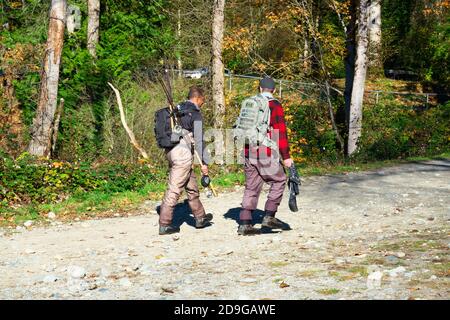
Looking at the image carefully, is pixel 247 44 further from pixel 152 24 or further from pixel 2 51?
pixel 2 51

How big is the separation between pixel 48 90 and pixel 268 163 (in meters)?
7.29

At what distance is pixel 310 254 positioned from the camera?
8617 millimetres

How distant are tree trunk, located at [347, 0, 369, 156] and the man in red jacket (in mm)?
10746

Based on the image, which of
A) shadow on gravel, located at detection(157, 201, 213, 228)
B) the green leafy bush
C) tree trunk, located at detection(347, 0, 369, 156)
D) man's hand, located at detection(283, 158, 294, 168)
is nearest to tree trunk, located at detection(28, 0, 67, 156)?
the green leafy bush

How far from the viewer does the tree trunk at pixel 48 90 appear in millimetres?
15422

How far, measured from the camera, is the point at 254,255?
28.6 ft

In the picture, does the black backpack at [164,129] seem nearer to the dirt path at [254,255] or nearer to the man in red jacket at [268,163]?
the man in red jacket at [268,163]

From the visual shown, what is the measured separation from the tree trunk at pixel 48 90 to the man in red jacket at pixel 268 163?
22.7ft

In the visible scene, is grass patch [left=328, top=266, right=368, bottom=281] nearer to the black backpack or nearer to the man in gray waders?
the man in gray waders

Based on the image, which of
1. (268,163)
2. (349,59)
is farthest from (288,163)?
(349,59)

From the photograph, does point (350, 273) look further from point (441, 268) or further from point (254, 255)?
point (254, 255)

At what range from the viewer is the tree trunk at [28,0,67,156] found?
50.6 ft
